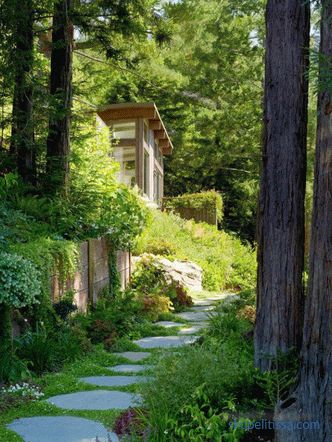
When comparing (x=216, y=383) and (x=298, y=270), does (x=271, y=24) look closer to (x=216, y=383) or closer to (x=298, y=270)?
(x=298, y=270)

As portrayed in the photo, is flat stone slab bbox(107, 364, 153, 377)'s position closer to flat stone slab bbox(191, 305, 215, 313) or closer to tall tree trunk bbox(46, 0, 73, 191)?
tall tree trunk bbox(46, 0, 73, 191)

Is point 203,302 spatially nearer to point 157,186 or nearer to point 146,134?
point 146,134

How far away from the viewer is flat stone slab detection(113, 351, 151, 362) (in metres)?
6.95

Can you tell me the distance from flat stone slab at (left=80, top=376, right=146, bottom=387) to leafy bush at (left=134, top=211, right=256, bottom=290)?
714cm

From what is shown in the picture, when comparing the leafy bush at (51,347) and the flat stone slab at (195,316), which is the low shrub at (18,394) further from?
the flat stone slab at (195,316)

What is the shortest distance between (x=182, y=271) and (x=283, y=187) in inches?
339

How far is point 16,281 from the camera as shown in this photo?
218 inches

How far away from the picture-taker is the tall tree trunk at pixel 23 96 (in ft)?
28.7

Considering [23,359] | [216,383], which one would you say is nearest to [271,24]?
[216,383]

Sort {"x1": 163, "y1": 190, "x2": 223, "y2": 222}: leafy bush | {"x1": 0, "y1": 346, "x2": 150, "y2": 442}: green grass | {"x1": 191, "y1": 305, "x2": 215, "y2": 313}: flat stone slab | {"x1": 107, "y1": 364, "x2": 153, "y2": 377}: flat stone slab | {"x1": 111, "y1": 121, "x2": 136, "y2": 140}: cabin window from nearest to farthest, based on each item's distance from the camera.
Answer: {"x1": 0, "y1": 346, "x2": 150, "y2": 442}: green grass, {"x1": 107, "y1": 364, "x2": 153, "y2": 377}: flat stone slab, {"x1": 191, "y1": 305, "x2": 215, "y2": 313}: flat stone slab, {"x1": 111, "y1": 121, "x2": 136, "y2": 140}: cabin window, {"x1": 163, "y1": 190, "x2": 223, "y2": 222}: leafy bush

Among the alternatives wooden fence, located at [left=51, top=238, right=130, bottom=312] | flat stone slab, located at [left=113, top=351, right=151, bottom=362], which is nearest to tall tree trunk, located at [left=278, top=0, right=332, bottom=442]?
flat stone slab, located at [left=113, top=351, right=151, bottom=362]

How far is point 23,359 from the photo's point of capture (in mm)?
5918

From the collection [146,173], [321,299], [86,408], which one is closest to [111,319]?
[86,408]

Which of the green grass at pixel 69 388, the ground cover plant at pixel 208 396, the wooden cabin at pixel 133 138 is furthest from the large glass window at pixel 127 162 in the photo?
the ground cover plant at pixel 208 396
